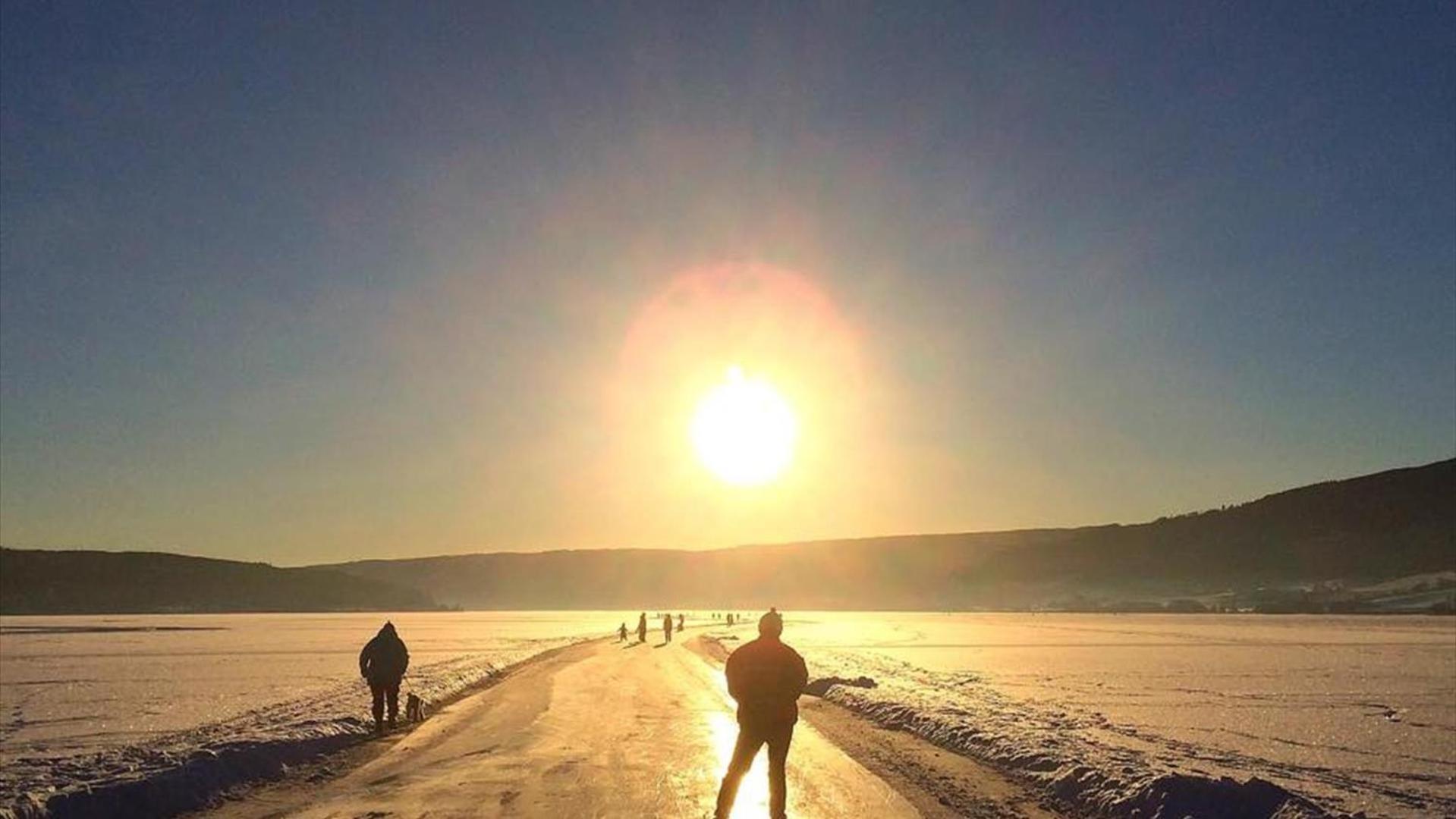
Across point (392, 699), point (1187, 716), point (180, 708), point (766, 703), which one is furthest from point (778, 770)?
point (180, 708)

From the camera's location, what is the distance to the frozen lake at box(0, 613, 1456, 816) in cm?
1583

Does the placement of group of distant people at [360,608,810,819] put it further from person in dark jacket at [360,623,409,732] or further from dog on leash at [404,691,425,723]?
dog on leash at [404,691,425,723]

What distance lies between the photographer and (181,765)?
570 inches

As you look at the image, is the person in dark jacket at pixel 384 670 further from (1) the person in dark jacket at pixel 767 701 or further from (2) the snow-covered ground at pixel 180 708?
(1) the person in dark jacket at pixel 767 701

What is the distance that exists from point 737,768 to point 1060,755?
250 inches

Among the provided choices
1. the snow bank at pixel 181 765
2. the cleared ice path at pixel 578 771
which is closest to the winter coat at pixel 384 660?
the snow bank at pixel 181 765

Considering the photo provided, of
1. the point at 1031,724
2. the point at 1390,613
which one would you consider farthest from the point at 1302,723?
the point at 1390,613

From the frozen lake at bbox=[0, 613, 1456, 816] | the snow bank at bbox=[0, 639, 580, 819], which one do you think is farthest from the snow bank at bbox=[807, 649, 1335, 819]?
the snow bank at bbox=[0, 639, 580, 819]

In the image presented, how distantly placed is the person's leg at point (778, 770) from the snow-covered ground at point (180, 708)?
7.37m

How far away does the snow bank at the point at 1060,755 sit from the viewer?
1204cm

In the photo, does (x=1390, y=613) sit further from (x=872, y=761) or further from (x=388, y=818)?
(x=388, y=818)

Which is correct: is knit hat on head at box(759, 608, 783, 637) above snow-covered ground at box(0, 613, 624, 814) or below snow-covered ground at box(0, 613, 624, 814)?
above

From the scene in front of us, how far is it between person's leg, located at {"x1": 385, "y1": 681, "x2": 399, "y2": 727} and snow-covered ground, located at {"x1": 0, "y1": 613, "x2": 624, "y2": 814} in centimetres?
54

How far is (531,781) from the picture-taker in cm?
1380
